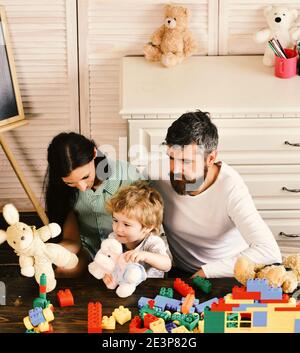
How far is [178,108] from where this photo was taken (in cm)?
245

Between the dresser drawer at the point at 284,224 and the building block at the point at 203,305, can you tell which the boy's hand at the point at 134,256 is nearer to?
the building block at the point at 203,305

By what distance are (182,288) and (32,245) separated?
37 cm

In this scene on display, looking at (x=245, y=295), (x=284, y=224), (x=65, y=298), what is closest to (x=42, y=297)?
(x=65, y=298)

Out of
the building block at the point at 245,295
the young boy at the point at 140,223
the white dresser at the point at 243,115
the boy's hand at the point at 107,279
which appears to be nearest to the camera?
the building block at the point at 245,295

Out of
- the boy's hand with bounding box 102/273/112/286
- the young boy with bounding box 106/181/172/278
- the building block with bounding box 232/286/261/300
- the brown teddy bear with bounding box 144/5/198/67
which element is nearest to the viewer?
the building block with bounding box 232/286/261/300

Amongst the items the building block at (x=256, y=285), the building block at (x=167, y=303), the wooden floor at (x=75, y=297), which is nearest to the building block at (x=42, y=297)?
the wooden floor at (x=75, y=297)

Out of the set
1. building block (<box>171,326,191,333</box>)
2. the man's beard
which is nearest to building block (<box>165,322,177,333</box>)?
building block (<box>171,326,191,333</box>)

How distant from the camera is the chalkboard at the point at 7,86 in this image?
279 centimetres

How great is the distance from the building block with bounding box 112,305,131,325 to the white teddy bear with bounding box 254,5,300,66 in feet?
4.68

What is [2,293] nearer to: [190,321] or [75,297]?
[75,297]

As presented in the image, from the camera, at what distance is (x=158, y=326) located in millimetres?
1560

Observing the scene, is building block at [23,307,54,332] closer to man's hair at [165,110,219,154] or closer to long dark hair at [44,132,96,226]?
long dark hair at [44,132,96,226]

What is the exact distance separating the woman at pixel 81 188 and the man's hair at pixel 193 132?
200 millimetres

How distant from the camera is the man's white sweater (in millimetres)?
1965
